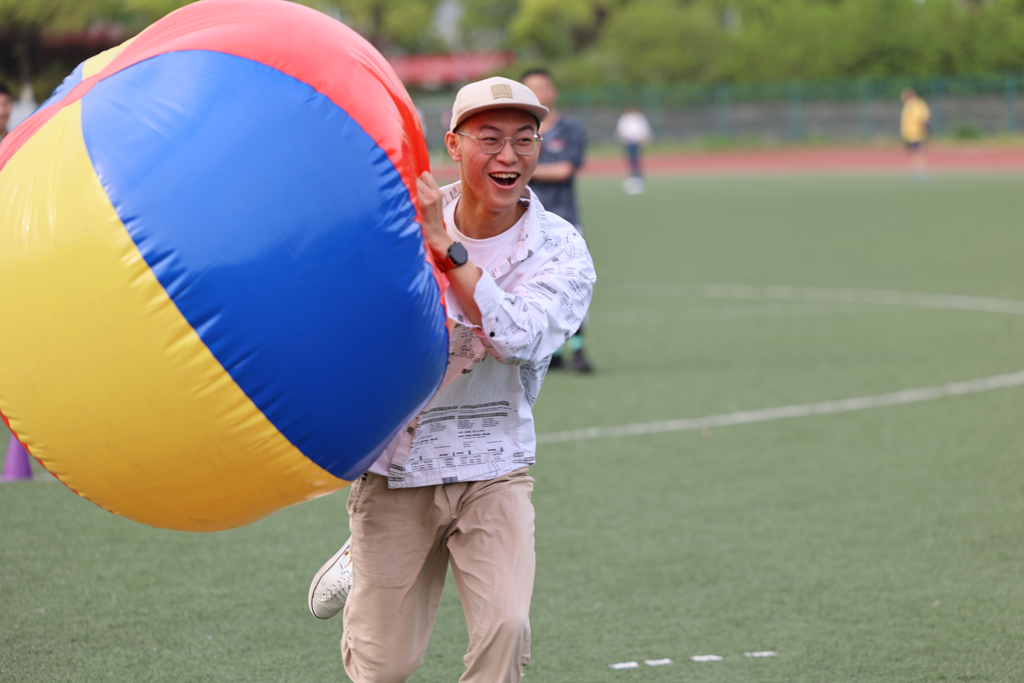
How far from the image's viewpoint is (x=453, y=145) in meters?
3.54

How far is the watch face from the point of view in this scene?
10.3 feet

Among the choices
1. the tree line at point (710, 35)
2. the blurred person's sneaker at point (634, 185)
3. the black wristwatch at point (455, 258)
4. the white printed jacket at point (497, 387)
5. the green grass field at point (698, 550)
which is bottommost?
the green grass field at point (698, 550)

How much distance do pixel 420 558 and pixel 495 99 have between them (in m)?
1.42

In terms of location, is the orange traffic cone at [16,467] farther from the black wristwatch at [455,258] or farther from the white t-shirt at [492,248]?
the black wristwatch at [455,258]

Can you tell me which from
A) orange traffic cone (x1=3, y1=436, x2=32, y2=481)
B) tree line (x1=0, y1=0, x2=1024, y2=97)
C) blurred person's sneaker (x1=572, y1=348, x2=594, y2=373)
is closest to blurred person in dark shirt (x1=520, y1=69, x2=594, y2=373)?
blurred person's sneaker (x1=572, y1=348, x2=594, y2=373)

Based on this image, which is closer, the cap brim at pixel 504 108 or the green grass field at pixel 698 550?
the cap brim at pixel 504 108

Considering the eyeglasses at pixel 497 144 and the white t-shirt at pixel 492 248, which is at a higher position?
the eyeglasses at pixel 497 144

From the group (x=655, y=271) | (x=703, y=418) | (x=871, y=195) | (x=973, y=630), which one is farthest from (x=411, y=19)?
(x=973, y=630)

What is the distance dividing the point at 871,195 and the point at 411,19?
35.7 meters

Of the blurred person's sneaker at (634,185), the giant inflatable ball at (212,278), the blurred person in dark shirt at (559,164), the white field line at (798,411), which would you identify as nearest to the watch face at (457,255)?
the giant inflatable ball at (212,278)

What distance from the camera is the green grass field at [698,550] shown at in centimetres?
465

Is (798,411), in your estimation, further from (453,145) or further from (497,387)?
(453,145)

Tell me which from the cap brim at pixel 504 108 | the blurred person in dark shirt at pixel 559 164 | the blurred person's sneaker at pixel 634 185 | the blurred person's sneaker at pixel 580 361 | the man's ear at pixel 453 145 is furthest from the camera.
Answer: the blurred person's sneaker at pixel 634 185

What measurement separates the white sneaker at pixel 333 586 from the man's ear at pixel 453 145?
1358mm
